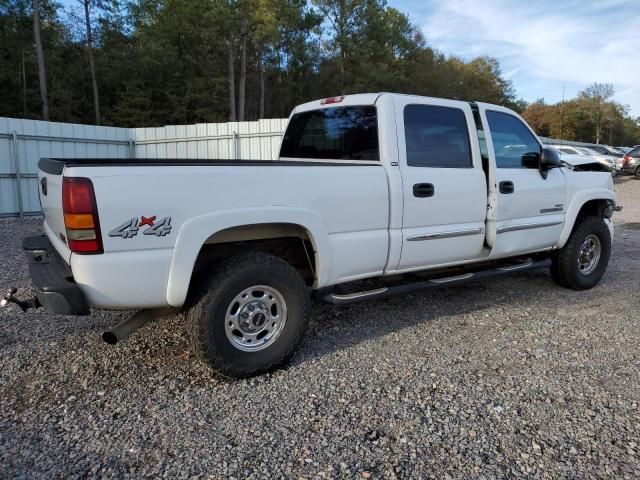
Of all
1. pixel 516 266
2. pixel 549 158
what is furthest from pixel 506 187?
pixel 516 266

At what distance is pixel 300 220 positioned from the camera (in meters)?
3.32

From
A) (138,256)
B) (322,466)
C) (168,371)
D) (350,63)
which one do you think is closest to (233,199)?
(138,256)

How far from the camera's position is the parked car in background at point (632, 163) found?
2573cm

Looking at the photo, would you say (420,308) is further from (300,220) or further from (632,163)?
(632,163)

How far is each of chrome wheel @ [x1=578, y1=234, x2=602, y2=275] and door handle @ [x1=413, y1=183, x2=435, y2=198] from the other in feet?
8.63

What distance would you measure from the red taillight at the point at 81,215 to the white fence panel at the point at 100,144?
27.6ft

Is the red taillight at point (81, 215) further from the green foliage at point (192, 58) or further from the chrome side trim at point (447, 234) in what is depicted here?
the green foliage at point (192, 58)

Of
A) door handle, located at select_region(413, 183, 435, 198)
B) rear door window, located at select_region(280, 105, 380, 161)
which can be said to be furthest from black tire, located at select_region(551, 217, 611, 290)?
rear door window, located at select_region(280, 105, 380, 161)

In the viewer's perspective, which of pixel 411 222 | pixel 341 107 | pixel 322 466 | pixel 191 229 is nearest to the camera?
pixel 322 466

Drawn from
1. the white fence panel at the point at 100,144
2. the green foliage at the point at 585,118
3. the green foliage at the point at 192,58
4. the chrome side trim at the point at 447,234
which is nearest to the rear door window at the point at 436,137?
the chrome side trim at the point at 447,234

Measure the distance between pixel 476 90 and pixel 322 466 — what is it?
63666 mm

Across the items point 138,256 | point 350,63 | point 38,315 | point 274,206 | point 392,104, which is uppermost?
point 350,63

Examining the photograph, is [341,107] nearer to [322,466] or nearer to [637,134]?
[322,466]

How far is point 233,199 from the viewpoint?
310 centimetres
